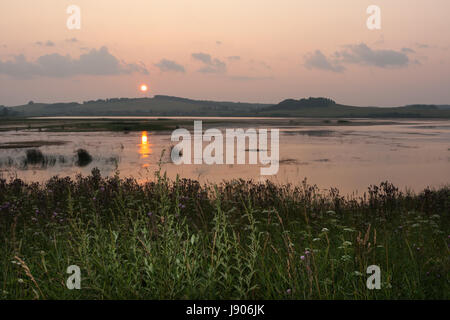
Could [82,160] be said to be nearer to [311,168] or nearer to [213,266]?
[311,168]

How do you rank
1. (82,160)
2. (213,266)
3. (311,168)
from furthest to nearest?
(82,160), (311,168), (213,266)

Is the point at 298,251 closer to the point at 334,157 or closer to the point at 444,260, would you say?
the point at 444,260

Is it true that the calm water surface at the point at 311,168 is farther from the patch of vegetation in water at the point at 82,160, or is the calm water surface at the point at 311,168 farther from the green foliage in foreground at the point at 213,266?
the green foliage in foreground at the point at 213,266

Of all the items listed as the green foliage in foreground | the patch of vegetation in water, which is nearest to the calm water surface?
the patch of vegetation in water

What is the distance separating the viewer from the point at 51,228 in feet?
26.5

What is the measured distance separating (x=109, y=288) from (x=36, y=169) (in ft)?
67.6

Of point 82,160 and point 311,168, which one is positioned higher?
point 82,160

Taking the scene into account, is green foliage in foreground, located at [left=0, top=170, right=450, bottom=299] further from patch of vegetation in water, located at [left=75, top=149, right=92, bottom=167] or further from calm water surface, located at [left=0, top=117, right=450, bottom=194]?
patch of vegetation in water, located at [left=75, top=149, right=92, bottom=167]

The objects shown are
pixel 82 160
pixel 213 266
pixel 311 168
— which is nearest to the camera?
pixel 213 266

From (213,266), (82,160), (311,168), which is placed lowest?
(311,168)

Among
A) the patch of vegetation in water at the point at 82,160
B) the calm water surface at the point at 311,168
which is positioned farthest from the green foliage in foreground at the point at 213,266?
the patch of vegetation in water at the point at 82,160

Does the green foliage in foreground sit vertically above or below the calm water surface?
above

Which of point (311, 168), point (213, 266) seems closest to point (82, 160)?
point (311, 168)

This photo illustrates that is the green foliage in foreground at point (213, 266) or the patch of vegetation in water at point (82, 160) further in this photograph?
the patch of vegetation in water at point (82, 160)
